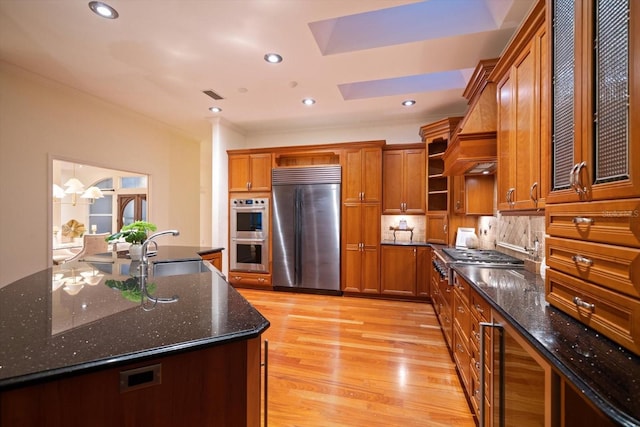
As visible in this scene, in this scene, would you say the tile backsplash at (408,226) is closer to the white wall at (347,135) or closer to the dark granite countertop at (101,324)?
the white wall at (347,135)

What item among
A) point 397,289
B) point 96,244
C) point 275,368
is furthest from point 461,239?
point 96,244

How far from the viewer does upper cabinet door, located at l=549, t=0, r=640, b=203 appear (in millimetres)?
789

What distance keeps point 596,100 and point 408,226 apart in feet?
11.9

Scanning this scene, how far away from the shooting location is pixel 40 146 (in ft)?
10.3

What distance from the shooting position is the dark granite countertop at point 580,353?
2.10 ft

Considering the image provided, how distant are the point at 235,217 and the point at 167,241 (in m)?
1.49

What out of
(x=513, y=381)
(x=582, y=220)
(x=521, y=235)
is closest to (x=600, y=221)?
(x=582, y=220)

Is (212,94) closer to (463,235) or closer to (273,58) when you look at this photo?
(273,58)

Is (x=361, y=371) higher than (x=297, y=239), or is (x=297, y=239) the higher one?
(x=297, y=239)

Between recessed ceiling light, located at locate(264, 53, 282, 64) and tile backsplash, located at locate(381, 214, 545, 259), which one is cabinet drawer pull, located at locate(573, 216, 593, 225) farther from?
recessed ceiling light, located at locate(264, 53, 282, 64)

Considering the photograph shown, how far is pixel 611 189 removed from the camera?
84 centimetres

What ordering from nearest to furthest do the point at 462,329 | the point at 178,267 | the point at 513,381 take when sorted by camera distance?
the point at 513,381 → the point at 462,329 → the point at 178,267

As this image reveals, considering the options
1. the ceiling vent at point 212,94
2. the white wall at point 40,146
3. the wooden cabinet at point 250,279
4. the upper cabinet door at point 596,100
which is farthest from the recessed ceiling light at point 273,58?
the wooden cabinet at point 250,279

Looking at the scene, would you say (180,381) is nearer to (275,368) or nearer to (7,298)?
(7,298)
